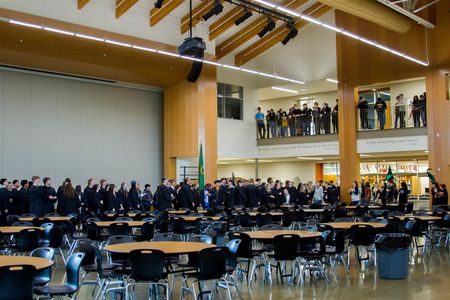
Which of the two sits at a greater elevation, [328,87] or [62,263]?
[328,87]

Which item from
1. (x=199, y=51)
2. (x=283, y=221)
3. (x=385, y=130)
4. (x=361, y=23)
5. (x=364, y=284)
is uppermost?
(x=361, y=23)

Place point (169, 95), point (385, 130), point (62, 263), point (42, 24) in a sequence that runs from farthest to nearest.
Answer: point (169, 95), point (385, 130), point (42, 24), point (62, 263)

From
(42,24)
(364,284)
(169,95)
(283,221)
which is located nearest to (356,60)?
(169,95)

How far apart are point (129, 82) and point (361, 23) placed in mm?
9543

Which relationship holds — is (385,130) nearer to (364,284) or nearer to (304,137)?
(304,137)

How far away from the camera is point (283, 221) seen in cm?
1249

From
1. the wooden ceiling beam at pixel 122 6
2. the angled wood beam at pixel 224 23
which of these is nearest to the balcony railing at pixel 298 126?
the angled wood beam at pixel 224 23

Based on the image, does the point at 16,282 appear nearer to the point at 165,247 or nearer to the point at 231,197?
the point at 165,247

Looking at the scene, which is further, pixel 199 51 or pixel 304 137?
pixel 304 137

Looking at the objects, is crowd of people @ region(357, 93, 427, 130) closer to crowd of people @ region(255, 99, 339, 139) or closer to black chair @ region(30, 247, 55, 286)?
crowd of people @ region(255, 99, 339, 139)

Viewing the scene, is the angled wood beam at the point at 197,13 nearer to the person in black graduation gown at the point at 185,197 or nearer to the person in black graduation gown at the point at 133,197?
the person in black graduation gown at the point at 133,197

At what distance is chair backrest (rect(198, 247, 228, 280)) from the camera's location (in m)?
6.40

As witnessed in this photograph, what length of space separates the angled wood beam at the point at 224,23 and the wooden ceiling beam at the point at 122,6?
4.23 m

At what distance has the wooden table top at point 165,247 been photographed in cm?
654
